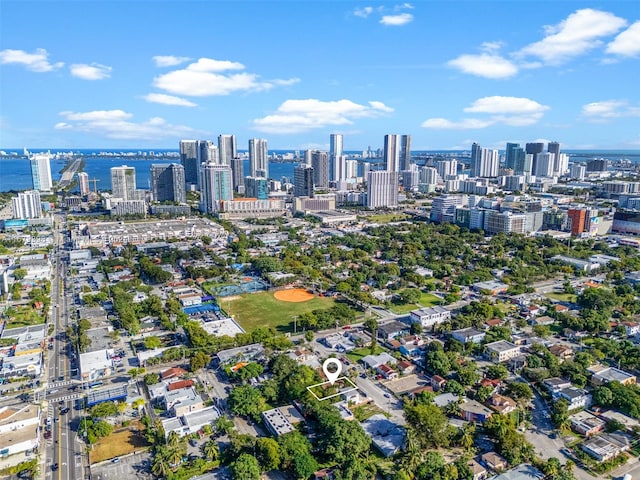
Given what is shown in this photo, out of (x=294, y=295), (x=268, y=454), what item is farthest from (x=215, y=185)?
(x=268, y=454)

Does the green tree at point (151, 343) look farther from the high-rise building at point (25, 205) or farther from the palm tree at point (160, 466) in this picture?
the high-rise building at point (25, 205)

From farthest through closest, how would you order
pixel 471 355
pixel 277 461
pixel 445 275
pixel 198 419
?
pixel 445 275 → pixel 471 355 → pixel 198 419 → pixel 277 461

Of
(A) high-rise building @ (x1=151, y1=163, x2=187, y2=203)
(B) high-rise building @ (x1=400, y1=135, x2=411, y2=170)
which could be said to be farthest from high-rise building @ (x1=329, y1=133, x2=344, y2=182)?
(A) high-rise building @ (x1=151, y1=163, x2=187, y2=203)

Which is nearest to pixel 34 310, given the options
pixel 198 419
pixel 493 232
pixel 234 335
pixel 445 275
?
pixel 234 335

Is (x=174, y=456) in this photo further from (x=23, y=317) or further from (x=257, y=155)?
(x=257, y=155)

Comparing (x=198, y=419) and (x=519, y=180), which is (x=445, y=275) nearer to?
(x=198, y=419)

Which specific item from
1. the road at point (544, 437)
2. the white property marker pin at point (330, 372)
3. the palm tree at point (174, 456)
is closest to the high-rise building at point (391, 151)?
the white property marker pin at point (330, 372)
